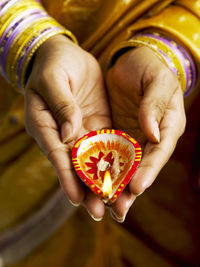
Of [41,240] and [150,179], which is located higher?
[150,179]

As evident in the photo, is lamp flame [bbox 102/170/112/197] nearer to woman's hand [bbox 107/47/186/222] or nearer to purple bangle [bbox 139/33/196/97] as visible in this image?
woman's hand [bbox 107/47/186/222]

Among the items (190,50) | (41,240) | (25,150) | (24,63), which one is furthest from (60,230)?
(190,50)

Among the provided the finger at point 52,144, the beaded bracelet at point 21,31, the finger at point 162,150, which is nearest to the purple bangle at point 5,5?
the beaded bracelet at point 21,31

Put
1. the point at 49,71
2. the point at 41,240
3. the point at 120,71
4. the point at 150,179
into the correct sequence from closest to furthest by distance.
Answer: the point at 150,179 → the point at 49,71 → the point at 120,71 → the point at 41,240

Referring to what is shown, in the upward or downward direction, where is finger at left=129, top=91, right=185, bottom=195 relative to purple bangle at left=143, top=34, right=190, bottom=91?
downward

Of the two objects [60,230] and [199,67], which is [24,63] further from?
[60,230]

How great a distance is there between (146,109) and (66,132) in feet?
0.53

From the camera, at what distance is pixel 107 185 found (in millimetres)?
603

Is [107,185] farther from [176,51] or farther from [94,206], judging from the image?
[176,51]

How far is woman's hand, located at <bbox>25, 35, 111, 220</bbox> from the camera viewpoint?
617mm

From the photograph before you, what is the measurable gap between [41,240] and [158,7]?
87cm

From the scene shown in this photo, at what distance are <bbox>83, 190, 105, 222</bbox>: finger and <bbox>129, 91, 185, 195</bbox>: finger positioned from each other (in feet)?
0.20

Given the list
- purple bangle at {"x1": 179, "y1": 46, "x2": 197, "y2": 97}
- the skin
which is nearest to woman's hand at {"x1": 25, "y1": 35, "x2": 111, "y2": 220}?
the skin

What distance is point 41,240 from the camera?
4.06 feet
